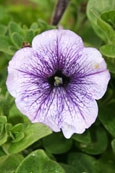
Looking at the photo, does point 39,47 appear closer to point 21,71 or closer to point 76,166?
point 21,71

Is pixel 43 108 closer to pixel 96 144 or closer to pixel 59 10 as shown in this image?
pixel 96 144

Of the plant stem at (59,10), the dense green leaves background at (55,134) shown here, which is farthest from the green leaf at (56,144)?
the plant stem at (59,10)

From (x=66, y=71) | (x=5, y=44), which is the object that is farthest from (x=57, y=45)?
(x=5, y=44)

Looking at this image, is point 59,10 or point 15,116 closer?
point 15,116

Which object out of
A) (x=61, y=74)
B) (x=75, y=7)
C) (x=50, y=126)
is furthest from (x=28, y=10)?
(x=50, y=126)

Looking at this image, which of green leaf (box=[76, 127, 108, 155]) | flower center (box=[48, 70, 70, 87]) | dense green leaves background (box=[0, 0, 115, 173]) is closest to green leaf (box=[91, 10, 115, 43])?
dense green leaves background (box=[0, 0, 115, 173])

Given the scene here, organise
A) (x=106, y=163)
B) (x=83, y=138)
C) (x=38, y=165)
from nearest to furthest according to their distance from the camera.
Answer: (x=38, y=165)
(x=83, y=138)
(x=106, y=163)

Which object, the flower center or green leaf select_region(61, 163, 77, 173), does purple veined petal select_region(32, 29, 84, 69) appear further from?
green leaf select_region(61, 163, 77, 173)
